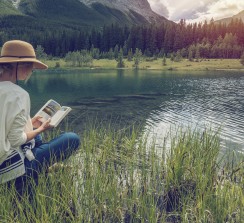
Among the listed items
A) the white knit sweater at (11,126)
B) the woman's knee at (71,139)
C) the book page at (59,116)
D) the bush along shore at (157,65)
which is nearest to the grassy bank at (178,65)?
the bush along shore at (157,65)

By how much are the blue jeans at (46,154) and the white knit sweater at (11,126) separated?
0.39 meters

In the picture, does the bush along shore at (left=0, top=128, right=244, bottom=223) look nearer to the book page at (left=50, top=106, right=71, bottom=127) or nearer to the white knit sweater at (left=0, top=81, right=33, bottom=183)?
the white knit sweater at (left=0, top=81, right=33, bottom=183)

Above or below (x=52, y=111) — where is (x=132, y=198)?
below

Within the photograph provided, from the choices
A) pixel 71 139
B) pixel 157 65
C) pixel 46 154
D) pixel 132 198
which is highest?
pixel 71 139

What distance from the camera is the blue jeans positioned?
6.04 m

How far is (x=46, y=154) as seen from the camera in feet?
21.2

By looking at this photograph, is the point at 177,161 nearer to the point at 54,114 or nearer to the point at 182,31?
the point at 54,114

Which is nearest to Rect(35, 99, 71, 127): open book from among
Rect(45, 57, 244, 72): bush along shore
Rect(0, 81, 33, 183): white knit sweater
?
Rect(0, 81, 33, 183): white knit sweater

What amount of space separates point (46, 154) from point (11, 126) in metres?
1.45

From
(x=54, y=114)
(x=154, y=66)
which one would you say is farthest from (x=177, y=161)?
(x=154, y=66)

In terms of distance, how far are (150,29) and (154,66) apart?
50939 mm

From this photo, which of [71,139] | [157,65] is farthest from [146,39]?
[71,139]

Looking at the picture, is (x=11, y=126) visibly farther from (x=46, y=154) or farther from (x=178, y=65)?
(x=178, y=65)

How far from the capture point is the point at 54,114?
641cm
